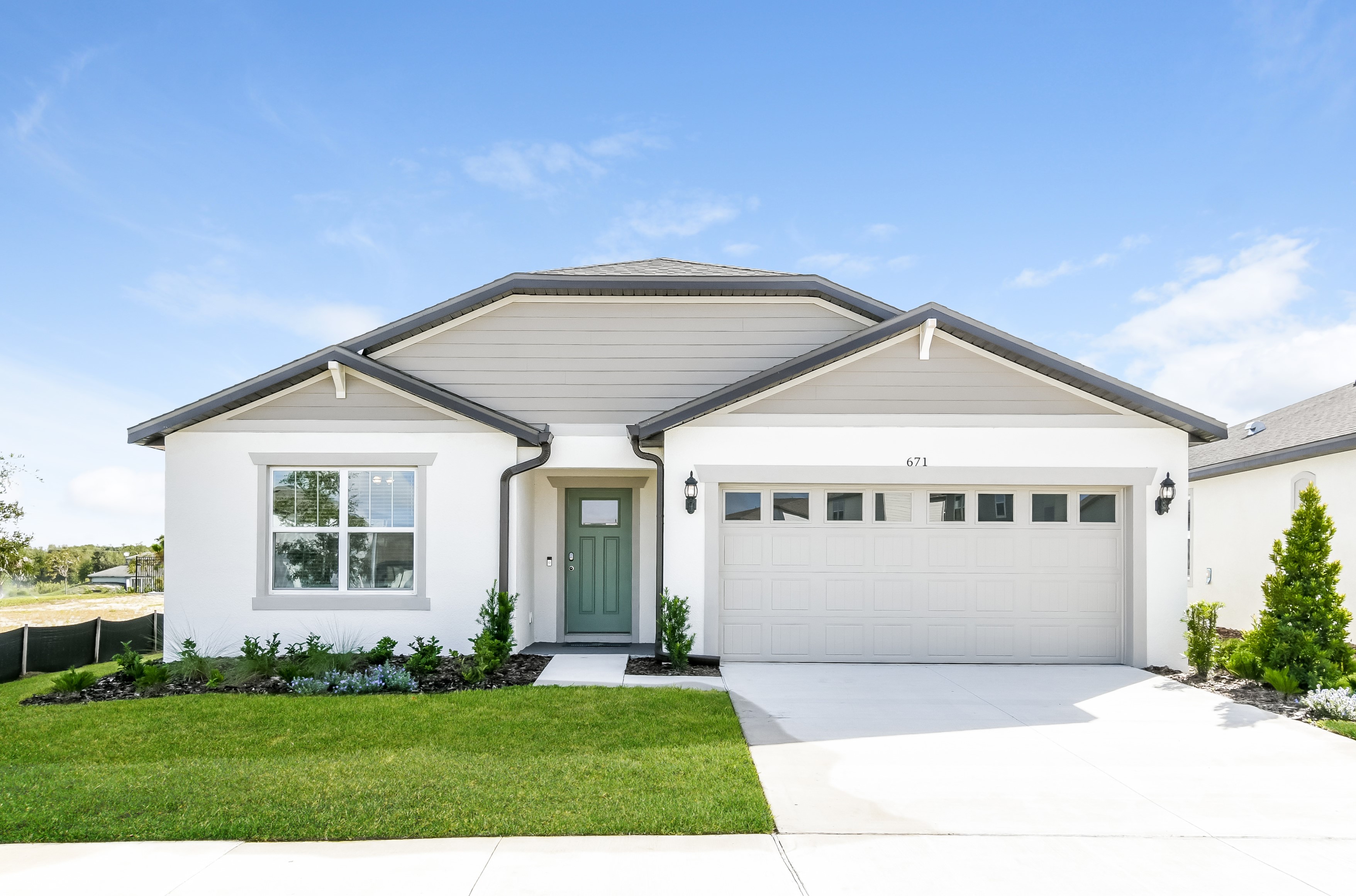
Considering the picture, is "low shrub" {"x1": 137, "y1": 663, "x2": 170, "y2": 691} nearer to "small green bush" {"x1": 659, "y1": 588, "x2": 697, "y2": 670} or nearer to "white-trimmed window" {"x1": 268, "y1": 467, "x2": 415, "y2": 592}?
"white-trimmed window" {"x1": 268, "y1": 467, "x2": 415, "y2": 592}

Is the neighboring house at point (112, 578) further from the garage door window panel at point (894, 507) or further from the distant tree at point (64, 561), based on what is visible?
the garage door window panel at point (894, 507)

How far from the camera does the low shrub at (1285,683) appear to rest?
7949mm

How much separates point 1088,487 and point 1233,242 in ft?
33.0

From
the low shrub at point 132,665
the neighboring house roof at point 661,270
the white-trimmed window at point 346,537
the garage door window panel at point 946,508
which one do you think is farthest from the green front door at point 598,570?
the low shrub at point 132,665

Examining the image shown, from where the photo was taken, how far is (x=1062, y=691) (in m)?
8.10

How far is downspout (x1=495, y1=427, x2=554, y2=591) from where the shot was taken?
9492mm

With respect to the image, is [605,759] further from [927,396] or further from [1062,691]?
[927,396]

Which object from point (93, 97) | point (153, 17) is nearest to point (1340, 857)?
point (153, 17)

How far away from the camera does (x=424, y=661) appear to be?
8.60 metres

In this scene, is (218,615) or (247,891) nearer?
(247,891)

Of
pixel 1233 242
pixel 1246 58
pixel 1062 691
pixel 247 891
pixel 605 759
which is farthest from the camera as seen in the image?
pixel 1233 242

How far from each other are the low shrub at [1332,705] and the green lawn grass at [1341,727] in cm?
6

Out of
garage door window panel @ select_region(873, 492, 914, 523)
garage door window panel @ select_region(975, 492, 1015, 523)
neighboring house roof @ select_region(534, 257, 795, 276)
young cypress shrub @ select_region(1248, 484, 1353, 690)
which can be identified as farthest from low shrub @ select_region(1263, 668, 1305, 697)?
neighboring house roof @ select_region(534, 257, 795, 276)

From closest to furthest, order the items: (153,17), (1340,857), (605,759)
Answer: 1. (1340,857)
2. (605,759)
3. (153,17)
